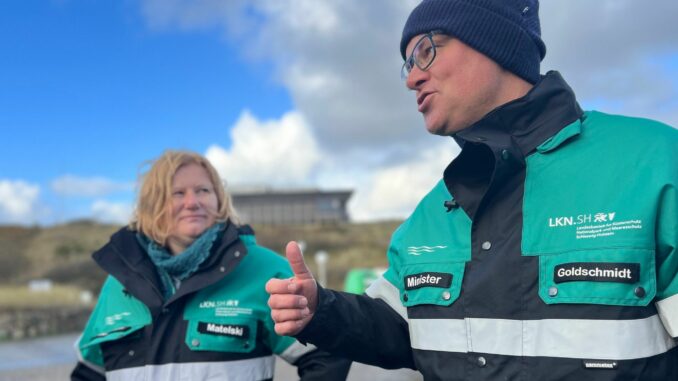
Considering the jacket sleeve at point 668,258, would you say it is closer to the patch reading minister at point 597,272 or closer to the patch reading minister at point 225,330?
the patch reading minister at point 597,272

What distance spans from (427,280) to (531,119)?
22.6 inches

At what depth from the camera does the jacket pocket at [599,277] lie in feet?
5.18

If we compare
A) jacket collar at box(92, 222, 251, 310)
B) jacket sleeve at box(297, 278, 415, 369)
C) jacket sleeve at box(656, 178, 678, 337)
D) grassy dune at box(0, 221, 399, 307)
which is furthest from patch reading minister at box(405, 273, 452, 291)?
grassy dune at box(0, 221, 399, 307)

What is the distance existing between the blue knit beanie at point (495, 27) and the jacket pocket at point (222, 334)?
5.07 ft

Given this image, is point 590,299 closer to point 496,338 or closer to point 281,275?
point 496,338

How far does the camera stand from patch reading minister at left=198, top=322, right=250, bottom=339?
2.95 metres

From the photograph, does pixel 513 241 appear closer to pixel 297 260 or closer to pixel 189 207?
pixel 297 260

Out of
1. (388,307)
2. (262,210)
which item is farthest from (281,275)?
(262,210)

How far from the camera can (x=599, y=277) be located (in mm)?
1623

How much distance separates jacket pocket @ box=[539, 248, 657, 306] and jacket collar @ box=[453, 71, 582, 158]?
0.35 metres

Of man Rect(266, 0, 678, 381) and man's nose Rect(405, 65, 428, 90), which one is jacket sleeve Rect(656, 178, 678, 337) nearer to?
man Rect(266, 0, 678, 381)

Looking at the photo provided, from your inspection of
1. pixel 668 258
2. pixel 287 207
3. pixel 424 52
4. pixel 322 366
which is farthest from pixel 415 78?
pixel 287 207

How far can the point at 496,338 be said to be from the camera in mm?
1754

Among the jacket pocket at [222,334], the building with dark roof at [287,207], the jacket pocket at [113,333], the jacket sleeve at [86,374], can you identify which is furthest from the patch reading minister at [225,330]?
the building with dark roof at [287,207]
